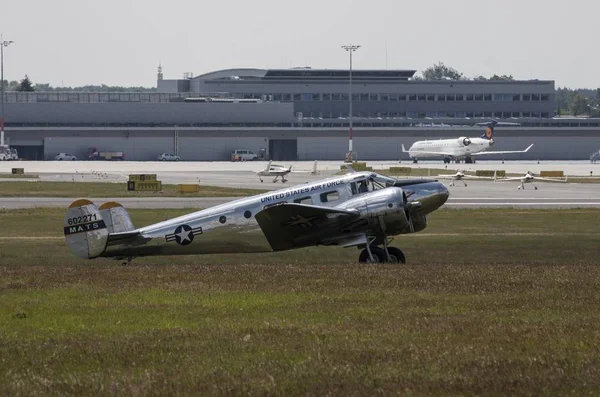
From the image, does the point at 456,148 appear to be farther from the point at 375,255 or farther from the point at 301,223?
the point at 301,223

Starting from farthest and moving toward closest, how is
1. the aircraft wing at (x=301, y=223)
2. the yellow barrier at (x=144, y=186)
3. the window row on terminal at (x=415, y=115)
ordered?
the window row on terminal at (x=415, y=115)
the yellow barrier at (x=144, y=186)
the aircraft wing at (x=301, y=223)

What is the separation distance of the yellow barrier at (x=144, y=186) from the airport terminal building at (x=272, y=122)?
80.9 metres

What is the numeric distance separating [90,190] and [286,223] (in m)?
47.5

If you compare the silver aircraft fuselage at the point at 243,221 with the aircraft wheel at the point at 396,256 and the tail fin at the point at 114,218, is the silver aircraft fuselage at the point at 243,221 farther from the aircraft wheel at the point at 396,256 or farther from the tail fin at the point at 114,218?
the aircraft wheel at the point at 396,256

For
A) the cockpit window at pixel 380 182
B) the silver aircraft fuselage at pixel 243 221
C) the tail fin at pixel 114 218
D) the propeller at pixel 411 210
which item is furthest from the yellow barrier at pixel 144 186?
the propeller at pixel 411 210

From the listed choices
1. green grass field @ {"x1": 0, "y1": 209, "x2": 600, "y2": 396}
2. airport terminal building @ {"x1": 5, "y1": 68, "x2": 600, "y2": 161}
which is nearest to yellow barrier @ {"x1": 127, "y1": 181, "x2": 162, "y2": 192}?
green grass field @ {"x1": 0, "y1": 209, "x2": 600, "y2": 396}

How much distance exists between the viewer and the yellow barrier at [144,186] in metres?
68.9

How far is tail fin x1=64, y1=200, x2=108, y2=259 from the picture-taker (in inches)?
996

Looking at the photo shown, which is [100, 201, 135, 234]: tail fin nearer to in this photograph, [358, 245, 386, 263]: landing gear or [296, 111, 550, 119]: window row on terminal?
[358, 245, 386, 263]: landing gear

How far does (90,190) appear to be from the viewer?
70.4m

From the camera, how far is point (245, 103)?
15588 centimetres

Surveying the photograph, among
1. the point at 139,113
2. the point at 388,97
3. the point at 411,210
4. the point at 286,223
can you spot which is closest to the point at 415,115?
the point at 388,97

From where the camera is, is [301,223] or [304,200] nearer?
[301,223]

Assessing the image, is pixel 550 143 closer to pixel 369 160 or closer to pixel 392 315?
pixel 369 160
